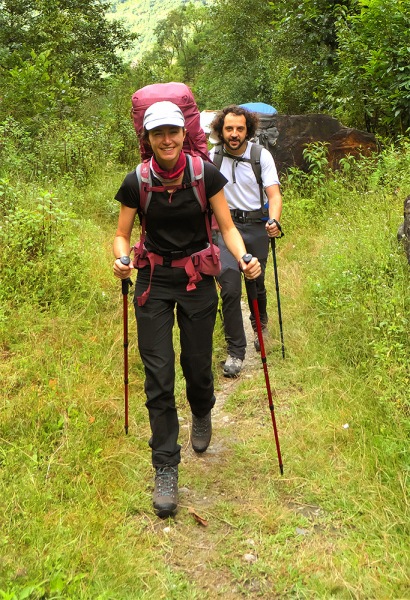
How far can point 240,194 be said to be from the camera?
5.13 metres

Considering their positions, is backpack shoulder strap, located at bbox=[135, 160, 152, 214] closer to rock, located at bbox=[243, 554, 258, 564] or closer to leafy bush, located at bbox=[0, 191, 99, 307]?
rock, located at bbox=[243, 554, 258, 564]

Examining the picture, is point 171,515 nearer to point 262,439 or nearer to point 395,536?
point 262,439

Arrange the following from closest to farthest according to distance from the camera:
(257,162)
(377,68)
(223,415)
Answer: (223,415)
(257,162)
(377,68)

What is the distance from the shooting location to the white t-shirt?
502 centimetres

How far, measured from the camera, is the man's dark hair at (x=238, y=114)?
4961 mm

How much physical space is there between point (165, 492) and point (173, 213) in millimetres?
1754

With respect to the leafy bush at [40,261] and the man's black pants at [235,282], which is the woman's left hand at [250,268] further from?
the leafy bush at [40,261]

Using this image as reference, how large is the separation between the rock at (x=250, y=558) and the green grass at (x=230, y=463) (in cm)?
2

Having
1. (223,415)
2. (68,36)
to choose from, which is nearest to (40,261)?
(223,415)

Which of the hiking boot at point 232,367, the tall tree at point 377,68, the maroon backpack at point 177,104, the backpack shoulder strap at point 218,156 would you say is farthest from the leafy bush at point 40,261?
the tall tree at point 377,68

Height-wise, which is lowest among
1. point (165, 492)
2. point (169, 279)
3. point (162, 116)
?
point (165, 492)

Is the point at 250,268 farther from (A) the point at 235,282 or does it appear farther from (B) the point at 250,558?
(A) the point at 235,282

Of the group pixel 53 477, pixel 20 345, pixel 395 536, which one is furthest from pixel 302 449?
pixel 20 345

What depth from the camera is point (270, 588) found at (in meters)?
2.65
